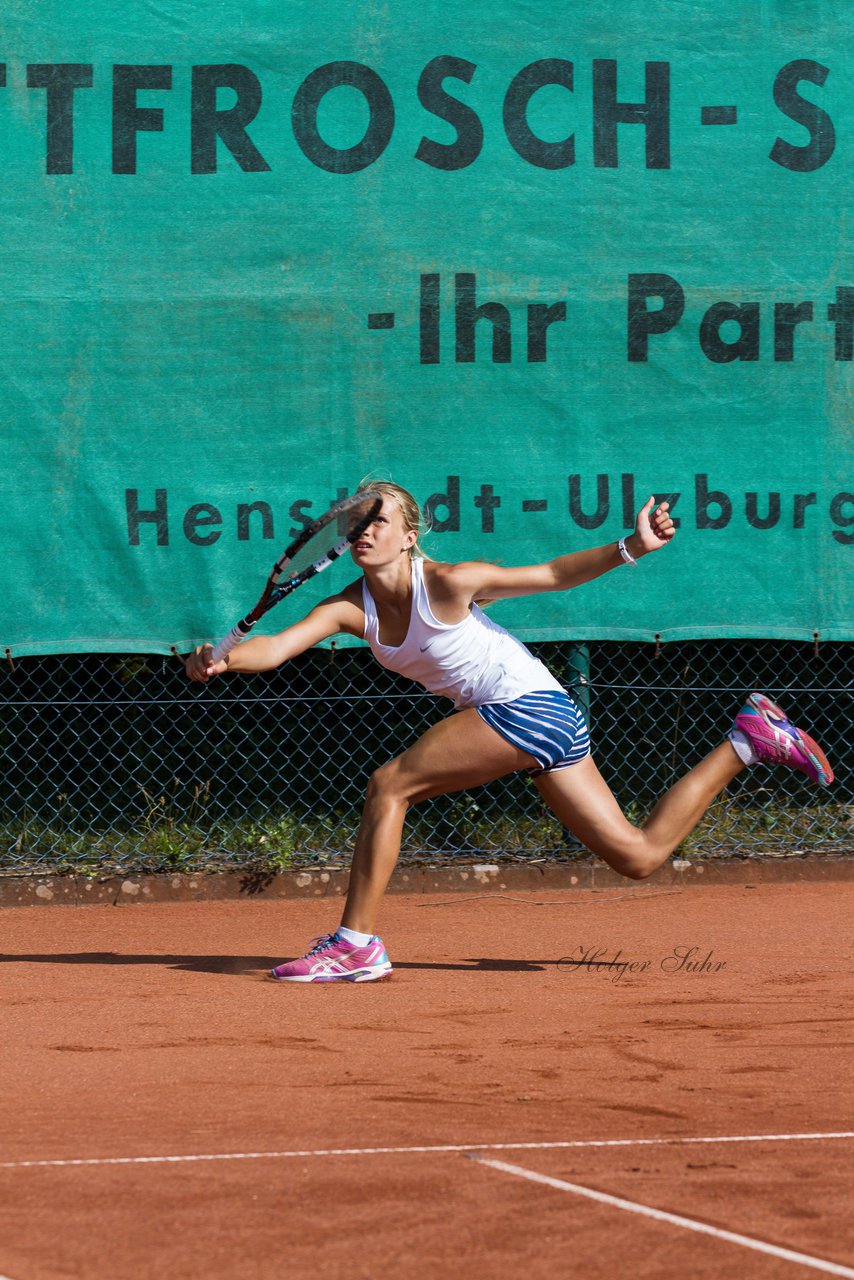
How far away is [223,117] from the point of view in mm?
A: 6250

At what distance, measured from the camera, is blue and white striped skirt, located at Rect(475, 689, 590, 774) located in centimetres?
481

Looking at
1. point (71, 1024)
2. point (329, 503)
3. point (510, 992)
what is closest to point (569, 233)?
point (329, 503)

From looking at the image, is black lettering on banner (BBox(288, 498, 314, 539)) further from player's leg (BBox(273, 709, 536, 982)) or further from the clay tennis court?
player's leg (BBox(273, 709, 536, 982))

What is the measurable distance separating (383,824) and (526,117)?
310 centimetres

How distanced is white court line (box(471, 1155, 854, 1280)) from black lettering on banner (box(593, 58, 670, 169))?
4.57 m

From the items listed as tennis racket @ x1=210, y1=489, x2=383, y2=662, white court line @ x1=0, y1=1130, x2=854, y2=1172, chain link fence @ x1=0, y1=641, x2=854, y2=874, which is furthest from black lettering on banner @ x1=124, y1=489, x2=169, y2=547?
white court line @ x1=0, y1=1130, x2=854, y2=1172

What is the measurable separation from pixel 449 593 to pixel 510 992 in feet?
3.78

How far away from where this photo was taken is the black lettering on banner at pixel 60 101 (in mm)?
6188

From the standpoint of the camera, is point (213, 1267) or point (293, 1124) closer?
point (213, 1267)

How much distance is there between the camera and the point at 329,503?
629cm

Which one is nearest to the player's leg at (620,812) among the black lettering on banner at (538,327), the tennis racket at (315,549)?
the tennis racket at (315,549)

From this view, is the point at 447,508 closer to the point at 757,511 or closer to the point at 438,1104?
the point at 757,511

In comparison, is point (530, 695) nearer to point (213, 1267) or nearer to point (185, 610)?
point (185, 610)

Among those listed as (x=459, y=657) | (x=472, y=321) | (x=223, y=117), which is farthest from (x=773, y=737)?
(x=223, y=117)
